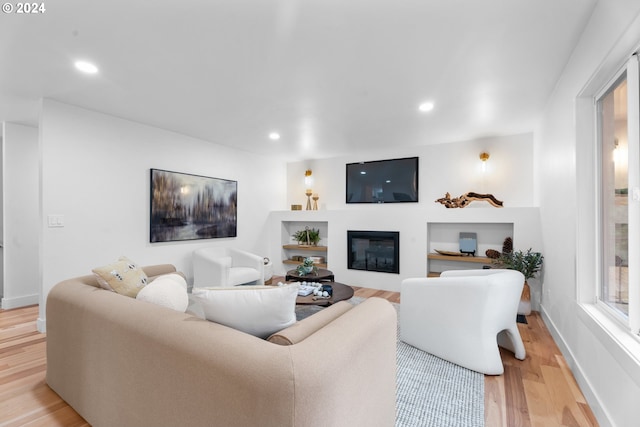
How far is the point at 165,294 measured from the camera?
170cm

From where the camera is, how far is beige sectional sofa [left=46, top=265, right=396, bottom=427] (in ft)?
3.03

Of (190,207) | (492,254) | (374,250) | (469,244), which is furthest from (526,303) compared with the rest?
(190,207)

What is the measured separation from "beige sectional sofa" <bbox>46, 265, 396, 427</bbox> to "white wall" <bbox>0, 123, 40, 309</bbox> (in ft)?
9.63

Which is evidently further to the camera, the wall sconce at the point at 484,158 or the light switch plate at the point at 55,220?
the wall sconce at the point at 484,158

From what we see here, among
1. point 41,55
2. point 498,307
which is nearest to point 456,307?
point 498,307

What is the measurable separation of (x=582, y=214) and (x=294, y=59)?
232 centimetres

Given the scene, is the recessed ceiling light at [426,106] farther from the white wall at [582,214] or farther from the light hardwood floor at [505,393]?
the light hardwood floor at [505,393]

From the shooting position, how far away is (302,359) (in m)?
0.94

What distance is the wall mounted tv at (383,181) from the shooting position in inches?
195

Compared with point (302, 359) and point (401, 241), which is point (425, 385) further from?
point (401, 241)

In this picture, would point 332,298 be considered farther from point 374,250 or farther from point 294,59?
point 374,250

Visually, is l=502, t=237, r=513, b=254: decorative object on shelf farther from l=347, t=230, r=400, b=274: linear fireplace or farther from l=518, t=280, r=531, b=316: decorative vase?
l=347, t=230, r=400, b=274: linear fireplace

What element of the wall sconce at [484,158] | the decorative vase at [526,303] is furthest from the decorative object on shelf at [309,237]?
the decorative vase at [526,303]

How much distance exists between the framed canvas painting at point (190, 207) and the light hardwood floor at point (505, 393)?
1.74 meters
